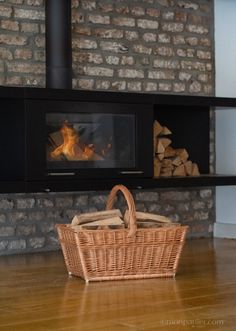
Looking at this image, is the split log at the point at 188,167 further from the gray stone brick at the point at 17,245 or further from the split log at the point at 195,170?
the gray stone brick at the point at 17,245

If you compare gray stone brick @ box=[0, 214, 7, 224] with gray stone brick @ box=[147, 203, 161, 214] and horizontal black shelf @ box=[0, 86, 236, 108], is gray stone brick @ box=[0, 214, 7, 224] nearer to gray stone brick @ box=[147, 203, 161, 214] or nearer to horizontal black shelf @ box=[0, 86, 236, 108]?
horizontal black shelf @ box=[0, 86, 236, 108]

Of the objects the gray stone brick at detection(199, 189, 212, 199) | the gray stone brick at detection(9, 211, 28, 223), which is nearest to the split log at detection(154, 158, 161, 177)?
the gray stone brick at detection(199, 189, 212, 199)

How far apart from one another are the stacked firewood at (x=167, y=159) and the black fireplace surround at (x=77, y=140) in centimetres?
24

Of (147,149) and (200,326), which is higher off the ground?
(147,149)

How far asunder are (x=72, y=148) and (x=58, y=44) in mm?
822

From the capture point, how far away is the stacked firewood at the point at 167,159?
629 centimetres

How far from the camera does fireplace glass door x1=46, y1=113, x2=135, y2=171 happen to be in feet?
18.0

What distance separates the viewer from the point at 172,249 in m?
4.48

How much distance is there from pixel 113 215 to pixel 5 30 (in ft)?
6.55

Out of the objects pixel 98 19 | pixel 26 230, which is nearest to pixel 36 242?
pixel 26 230

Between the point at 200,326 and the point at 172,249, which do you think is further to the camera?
the point at 172,249

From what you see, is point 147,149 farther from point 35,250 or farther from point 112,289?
point 112,289

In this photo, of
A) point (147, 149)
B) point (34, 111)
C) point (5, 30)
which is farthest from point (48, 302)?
point (5, 30)

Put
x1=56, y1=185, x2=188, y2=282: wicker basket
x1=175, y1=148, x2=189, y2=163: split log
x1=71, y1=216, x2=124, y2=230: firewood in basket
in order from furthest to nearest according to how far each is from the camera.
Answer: x1=175, y1=148, x2=189, y2=163: split log
x1=71, y1=216, x2=124, y2=230: firewood in basket
x1=56, y1=185, x2=188, y2=282: wicker basket
